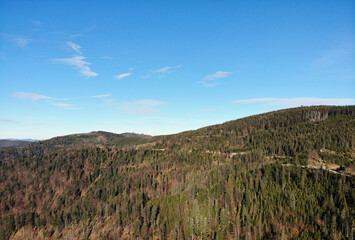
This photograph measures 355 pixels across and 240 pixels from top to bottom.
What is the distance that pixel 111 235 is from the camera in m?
171

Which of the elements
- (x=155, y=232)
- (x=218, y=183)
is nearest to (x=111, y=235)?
(x=155, y=232)

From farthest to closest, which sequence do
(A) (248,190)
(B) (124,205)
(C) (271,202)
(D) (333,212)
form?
(B) (124,205) < (A) (248,190) < (C) (271,202) < (D) (333,212)

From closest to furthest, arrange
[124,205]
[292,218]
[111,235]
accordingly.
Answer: [292,218] < [111,235] < [124,205]

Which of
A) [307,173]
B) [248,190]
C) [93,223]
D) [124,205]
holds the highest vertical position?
[307,173]

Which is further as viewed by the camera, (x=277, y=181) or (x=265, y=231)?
(x=277, y=181)

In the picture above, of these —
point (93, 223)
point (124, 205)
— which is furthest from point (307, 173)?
point (93, 223)

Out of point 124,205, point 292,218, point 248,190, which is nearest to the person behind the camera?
point 292,218

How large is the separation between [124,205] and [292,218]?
493 feet

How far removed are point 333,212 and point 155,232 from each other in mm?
127485

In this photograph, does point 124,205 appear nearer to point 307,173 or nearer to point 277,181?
point 277,181

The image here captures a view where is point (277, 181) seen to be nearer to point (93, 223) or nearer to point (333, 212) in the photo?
point (333, 212)

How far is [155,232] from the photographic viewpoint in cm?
15838

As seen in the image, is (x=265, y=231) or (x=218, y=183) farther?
(x=218, y=183)

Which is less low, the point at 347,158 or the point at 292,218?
the point at 347,158
